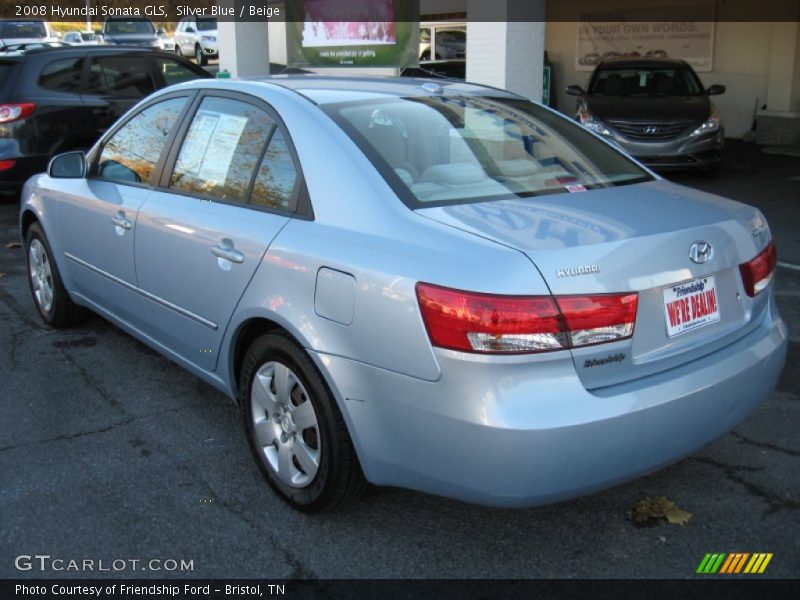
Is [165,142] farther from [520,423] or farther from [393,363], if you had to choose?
[520,423]

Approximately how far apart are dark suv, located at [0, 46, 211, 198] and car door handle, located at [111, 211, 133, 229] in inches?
208

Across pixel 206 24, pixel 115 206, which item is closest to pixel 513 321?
pixel 115 206

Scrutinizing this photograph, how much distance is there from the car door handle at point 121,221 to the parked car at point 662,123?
750 centimetres

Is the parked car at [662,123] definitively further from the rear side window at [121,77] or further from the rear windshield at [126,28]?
Answer: the rear windshield at [126,28]

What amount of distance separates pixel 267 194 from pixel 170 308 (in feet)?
2.84

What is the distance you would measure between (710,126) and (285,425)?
9047 mm

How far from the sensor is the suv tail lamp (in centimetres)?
256

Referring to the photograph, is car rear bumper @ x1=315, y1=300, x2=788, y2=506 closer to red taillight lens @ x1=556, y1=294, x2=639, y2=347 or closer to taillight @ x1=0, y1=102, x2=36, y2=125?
red taillight lens @ x1=556, y1=294, x2=639, y2=347

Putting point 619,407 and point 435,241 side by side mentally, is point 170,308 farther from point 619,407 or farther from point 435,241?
point 619,407

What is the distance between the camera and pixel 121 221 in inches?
169

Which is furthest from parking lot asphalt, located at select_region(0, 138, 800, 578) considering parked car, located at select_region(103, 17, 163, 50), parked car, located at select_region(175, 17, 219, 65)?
parked car, located at select_region(175, 17, 219, 65)

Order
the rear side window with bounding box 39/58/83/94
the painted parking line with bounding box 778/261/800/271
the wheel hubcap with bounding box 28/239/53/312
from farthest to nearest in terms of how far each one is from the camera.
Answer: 1. the rear side window with bounding box 39/58/83/94
2. the painted parking line with bounding box 778/261/800/271
3. the wheel hubcap with bounding box 28/239/53/312

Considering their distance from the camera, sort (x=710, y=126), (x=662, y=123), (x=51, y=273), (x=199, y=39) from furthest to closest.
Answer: (x=199, y=39) < (x=710, y=126) < (x=662, y=123) < (x=51, y=273)

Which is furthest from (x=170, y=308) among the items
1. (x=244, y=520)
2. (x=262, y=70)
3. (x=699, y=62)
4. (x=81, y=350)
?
(x=699, y=62)
